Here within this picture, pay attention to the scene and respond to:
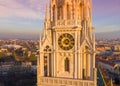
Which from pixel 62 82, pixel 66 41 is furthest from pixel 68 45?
pixel 62 82

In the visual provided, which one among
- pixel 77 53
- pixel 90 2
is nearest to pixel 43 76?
pixel 77 53

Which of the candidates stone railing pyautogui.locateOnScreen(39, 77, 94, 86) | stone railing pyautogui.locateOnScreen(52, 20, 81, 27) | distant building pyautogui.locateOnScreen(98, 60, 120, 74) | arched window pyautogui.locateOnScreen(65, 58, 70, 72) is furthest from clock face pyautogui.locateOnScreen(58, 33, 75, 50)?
distant building pyautogui.locateOnScreen(98, 60, 120, 74)

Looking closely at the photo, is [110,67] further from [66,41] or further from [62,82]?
[66,41]

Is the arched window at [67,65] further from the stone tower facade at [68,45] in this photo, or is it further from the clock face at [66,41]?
the clock face at [66,41]

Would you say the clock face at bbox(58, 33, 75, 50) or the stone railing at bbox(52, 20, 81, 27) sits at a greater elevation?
the stone railing at bbox(52, 20, 81, 27)

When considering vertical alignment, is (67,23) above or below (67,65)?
above

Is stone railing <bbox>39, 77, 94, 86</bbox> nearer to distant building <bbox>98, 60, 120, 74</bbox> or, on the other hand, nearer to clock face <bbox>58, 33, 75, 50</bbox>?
clock face <bbox>58, 33, 75, 50</bbox>

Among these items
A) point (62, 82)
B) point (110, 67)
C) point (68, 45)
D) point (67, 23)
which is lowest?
point (110, 67)

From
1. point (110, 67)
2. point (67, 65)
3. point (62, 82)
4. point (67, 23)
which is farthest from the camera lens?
point (110, 67)
